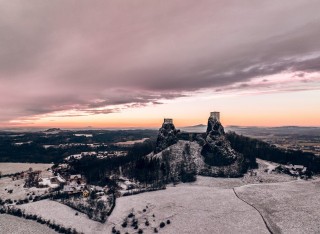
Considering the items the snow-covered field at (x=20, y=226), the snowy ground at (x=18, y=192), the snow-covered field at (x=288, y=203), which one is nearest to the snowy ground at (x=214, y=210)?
the snow-covered field at (x=288, y=203)

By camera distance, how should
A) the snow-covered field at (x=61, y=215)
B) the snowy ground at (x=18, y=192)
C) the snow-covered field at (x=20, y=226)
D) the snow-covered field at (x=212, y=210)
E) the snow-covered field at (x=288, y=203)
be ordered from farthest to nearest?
the snowy ground at (x=18, y=192)
the snow-covered field at (x=61, y=215)
the snow-covered field at (x=20, y=226)
the snow-covered field at (x=212, y=210)
the snow-covered field at (x=288, y=203)

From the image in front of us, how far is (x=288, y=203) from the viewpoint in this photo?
14050 cm

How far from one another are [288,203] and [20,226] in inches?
4668

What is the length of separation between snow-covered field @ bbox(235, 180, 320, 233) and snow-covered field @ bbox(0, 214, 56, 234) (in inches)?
3551

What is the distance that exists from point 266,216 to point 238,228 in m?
17.5

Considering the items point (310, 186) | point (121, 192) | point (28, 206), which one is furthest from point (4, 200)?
point (310, 186)

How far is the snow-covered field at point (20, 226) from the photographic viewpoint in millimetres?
126375

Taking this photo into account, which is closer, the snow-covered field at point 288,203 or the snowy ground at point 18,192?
the snow-covered field at point 288,203

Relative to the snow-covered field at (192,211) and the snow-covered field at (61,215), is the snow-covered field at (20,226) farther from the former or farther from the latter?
the snow-covered field at (192,211)

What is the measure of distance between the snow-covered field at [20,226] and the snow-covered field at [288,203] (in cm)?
9020

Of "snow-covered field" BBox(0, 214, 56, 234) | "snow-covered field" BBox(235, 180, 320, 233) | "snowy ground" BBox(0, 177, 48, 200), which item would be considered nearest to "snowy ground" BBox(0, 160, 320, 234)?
"snow-covered field" BBox(235, 180, 320, 233)

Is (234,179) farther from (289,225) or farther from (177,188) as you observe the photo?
(289,225)

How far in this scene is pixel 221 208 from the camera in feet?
448

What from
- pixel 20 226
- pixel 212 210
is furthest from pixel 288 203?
pixel 20 226
